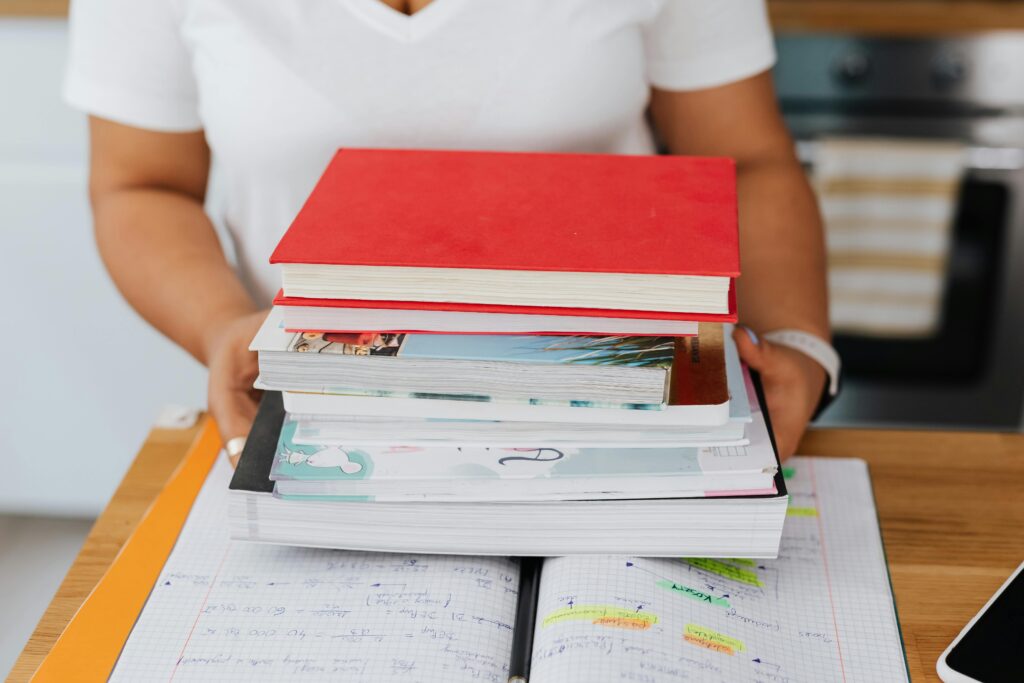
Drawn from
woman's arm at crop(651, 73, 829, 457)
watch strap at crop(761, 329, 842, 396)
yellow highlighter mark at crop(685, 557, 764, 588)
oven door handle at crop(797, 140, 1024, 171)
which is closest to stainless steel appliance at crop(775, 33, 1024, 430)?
oven door handle at crop(797, 140, 1024, 171)

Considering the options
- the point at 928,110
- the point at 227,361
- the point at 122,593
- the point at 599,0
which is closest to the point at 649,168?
the point at 599,0

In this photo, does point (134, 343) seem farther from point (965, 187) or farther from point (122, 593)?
point (965, 187)

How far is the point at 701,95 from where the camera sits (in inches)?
34.0

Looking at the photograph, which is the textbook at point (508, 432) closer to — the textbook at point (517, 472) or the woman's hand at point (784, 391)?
the textbook at point (517, 472)

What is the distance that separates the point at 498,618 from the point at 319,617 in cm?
10

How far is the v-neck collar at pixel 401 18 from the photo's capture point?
760 mm

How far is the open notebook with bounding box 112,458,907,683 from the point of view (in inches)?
21.1

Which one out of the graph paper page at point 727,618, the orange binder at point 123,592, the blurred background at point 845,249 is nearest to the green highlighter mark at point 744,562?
the graph paper page at point 727,618

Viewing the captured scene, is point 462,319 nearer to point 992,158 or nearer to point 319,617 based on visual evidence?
point 319,617

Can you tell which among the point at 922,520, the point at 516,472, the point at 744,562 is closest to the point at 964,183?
the point at 922,520

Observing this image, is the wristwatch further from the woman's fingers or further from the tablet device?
the tablet device

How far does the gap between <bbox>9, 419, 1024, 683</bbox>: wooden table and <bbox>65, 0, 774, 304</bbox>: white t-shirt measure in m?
0.27

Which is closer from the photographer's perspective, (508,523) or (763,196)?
(508,523)

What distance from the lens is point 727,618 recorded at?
1.87 feet
